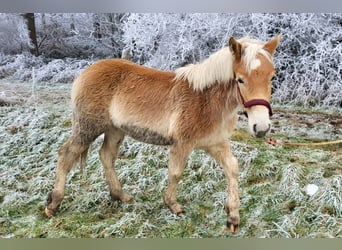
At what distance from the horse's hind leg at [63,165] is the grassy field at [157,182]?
0.04 meters

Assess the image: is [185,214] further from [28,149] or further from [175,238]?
[28,149]

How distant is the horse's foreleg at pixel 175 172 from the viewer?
6.74 feet

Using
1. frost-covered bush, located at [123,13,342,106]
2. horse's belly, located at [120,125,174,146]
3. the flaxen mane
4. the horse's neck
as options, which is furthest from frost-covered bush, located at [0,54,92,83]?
the horse's neck

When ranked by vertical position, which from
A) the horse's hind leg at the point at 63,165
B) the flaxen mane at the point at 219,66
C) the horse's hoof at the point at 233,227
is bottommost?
the horse's hoof at the point at 233,227

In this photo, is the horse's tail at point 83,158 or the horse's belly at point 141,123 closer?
the horse's belly at point 141,123

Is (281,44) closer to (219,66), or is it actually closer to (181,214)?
(219,66)

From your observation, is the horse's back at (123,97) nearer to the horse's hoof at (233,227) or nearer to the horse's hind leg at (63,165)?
the horse's hind leg at (63,165)

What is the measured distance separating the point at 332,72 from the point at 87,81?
3.80ft

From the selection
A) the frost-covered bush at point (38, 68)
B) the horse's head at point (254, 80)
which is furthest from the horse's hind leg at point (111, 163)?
the horse's head at point (254, 80)

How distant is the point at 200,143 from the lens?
2.04 meters

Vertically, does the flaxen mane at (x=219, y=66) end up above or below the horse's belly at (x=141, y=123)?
above

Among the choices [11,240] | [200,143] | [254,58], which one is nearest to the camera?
[254,58]

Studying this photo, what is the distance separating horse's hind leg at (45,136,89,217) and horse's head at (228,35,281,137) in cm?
A: 78
